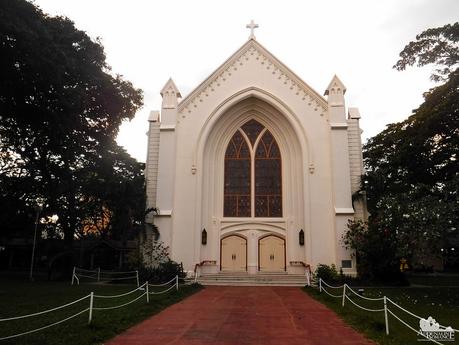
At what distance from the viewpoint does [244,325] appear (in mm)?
9953

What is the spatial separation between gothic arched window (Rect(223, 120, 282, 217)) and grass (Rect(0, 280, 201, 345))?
8.95 meters

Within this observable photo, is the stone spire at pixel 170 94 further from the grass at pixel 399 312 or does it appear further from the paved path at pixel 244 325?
the paved path at pixel 244 325

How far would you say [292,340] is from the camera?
8.40 m

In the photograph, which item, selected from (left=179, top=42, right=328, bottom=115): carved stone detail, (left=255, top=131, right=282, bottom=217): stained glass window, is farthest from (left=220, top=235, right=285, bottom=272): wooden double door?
(left=179, top=42, right=328, bottom=115): carved stone detail

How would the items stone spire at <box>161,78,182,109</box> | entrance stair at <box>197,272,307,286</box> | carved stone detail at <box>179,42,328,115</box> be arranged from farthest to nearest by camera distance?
1. stone spire at <box>161,78,182,109</box>
2. carved stone detail at <box>179,42,328,115</box>
3. entrance stair at <box>197,272,307,286</box>

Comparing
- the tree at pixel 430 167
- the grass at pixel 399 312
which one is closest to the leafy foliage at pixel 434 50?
the tree at pixel 430 167

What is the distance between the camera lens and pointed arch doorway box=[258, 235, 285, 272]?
2377cm

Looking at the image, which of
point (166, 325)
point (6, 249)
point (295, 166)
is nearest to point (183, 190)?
point (295, 166)

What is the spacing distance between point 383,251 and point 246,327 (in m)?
13.3

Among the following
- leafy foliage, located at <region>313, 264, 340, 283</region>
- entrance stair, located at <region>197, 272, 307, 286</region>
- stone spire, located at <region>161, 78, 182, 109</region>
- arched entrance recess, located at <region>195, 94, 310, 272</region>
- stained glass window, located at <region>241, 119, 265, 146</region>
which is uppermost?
stone spire, located at <region>161, 78, 182, 109</region>

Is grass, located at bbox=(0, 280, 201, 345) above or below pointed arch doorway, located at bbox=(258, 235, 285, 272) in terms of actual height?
below

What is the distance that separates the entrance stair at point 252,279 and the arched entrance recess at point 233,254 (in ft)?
4.41

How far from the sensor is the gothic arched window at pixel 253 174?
2462 cm

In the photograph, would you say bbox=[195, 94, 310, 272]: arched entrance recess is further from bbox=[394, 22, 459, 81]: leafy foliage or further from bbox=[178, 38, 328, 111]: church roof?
bbox=[394, 22, 459, 81]: leafy foliage
